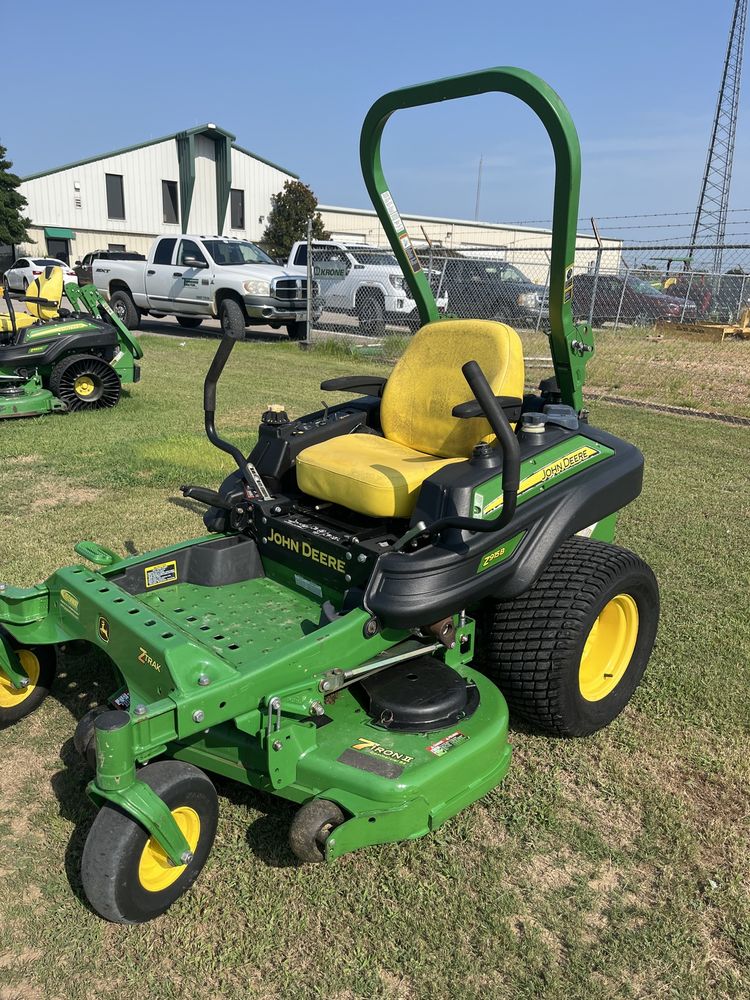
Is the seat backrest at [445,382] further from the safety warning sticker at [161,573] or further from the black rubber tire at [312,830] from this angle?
the black rubber tire at [312,830]

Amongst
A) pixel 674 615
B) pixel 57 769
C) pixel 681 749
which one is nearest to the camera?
pixel 57 769

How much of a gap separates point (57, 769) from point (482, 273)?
39.2ft

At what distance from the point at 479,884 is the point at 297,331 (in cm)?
1292

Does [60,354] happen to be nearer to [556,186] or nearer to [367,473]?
[367,473]

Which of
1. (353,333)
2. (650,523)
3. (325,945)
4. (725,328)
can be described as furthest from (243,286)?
(325,945)

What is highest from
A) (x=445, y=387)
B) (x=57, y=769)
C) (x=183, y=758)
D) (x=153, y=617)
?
(x=445, y=387)

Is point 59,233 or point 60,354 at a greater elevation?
point 59,233

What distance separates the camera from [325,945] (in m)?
2.10

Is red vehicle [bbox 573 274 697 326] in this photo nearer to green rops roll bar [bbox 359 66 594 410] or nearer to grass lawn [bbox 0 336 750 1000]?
green rops roll bar [bbox 359 66 594 410]

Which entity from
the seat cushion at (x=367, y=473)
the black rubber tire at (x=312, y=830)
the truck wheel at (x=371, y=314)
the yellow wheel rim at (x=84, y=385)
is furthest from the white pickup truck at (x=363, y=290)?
the black rubber tire at (x=312, y=830)

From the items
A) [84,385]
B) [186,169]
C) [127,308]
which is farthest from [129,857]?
[186,169]

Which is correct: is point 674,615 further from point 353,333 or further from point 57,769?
point 353,333

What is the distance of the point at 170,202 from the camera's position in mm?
33500

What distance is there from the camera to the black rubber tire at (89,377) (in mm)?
7586
